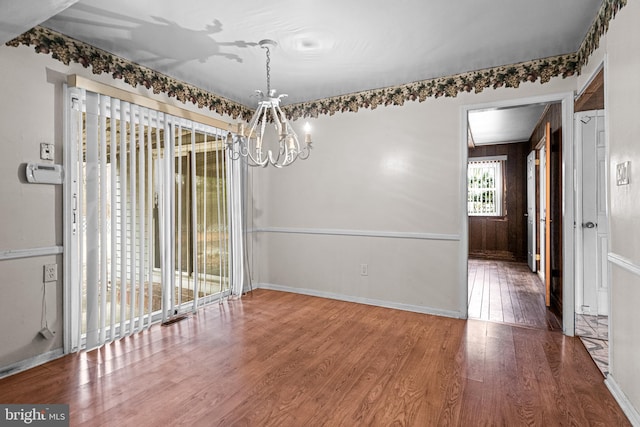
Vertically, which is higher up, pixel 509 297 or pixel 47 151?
pixel 47 151

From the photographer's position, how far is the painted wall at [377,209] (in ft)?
11.7

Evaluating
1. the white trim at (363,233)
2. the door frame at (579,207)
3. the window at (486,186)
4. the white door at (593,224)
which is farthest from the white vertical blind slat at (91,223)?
the window at (486,186)

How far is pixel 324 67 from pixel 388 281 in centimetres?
237

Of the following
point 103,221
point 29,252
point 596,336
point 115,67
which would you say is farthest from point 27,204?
point 596,336

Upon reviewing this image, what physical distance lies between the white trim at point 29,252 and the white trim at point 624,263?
3.68 metres

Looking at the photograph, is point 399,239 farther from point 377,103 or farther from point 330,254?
Result: point 377,103

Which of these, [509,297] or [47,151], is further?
[509,297]

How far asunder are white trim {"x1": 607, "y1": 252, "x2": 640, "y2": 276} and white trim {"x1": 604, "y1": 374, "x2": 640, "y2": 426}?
28.6 inches

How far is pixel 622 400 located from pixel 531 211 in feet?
16.0

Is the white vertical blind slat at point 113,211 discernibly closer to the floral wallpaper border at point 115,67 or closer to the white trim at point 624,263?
the floral wallpaper border at point 115,67

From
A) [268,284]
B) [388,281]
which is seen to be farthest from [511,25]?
[268,284]

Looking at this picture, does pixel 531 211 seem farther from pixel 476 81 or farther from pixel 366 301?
pixel 366 301

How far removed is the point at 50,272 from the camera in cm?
255

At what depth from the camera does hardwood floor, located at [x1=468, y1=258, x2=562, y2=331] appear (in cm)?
350
